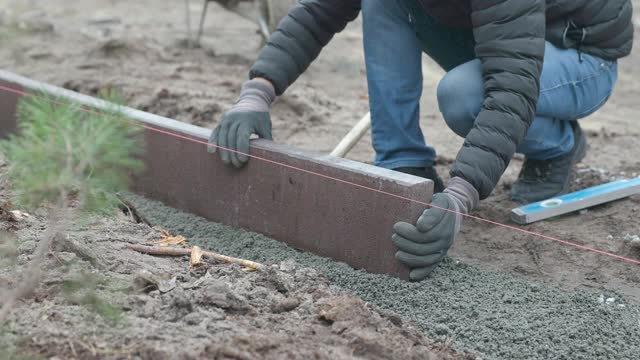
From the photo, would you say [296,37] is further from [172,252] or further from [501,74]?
[172,252]

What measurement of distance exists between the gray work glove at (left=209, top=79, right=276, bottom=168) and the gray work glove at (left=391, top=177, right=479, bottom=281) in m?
0.70

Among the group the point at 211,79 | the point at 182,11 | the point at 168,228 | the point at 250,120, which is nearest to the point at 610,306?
the point at 250,120

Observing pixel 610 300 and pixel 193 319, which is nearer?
pixel 193 319

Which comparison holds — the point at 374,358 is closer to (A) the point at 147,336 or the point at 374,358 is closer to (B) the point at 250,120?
(A) the point at 147,336

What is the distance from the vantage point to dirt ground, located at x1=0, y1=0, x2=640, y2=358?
299cm

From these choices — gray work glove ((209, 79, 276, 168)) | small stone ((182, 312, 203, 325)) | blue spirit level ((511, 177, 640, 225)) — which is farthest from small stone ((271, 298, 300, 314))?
blue spirit level ((511, 177, 640, 225))

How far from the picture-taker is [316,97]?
16.6ft

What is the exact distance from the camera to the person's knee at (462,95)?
2.92 m

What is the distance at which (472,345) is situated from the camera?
237 cm

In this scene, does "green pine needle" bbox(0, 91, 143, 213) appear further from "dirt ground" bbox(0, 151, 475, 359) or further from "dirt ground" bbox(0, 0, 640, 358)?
"dirt ground" bbox(0, 0, 640, 358)

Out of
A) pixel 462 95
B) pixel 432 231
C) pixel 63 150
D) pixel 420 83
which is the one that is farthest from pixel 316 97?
pixel 63 150

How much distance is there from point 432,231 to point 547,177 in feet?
3.67

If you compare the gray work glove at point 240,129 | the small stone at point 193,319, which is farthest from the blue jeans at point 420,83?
the small stone at point 193,319

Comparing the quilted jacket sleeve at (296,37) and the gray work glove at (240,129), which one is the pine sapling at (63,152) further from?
the quilted jacket sleeve at (296,37)
